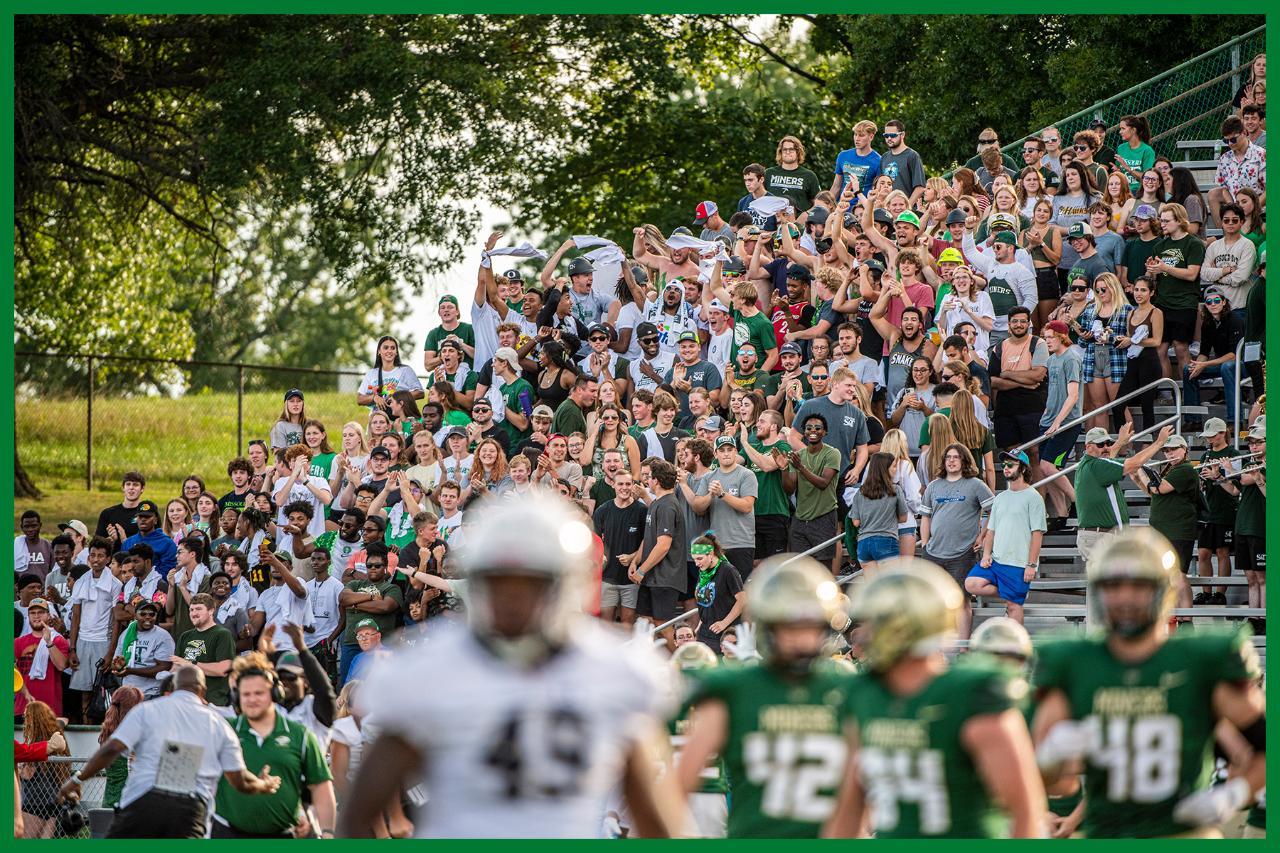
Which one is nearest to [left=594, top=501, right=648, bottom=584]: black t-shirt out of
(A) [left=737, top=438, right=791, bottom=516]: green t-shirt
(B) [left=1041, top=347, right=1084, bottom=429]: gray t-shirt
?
(A) [left=737, top=438, right=791, bottom=516]: green t-shirt

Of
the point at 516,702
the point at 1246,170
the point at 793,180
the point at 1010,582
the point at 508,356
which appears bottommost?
the point at 1010,582

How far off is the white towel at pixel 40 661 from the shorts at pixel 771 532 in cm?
549

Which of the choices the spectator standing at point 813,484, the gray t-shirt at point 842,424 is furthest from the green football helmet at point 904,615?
the gray t-shirt at point 842,424

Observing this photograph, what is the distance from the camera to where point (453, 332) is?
56.7ft

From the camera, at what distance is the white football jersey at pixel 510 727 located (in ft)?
13.8

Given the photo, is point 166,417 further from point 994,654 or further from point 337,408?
point 994,654

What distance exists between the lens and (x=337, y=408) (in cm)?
3111

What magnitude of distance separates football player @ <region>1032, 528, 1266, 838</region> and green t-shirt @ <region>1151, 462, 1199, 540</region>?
720 cm

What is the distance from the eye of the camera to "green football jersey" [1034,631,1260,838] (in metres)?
5.65

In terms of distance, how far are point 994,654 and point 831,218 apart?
9774 mm

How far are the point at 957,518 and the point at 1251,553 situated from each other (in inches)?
77.3

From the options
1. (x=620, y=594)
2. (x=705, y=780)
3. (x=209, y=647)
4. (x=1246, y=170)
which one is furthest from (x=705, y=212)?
(x=705, y=780)

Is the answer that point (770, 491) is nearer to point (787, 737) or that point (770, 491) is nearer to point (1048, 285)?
point (1048, 285)

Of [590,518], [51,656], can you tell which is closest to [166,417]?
[51,656]
